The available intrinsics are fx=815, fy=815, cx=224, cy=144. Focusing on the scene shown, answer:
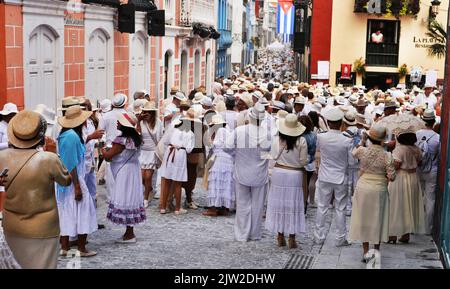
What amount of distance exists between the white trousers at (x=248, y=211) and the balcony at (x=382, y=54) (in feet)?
77.7

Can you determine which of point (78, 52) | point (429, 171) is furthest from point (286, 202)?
point (78, 52)

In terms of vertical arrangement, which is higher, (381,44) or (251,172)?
(381,44)

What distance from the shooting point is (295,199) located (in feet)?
30.7

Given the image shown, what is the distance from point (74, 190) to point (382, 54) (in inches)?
1012

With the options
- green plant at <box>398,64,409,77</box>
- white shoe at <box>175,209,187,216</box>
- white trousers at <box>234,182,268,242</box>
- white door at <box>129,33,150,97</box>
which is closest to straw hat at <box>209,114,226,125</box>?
white shoe at <box>175,209,187,216</box>

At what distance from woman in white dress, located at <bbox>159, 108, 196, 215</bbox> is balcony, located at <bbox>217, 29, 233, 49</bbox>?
30695 millimetres

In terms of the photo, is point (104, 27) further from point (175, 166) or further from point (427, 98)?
point (175, 166)

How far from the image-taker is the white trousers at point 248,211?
9.77 metres

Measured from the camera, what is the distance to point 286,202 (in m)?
9.36

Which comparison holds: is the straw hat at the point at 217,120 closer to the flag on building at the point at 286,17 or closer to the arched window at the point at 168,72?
the arched window at the point at 168,72

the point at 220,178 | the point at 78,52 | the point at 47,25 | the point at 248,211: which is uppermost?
the point at 47,25

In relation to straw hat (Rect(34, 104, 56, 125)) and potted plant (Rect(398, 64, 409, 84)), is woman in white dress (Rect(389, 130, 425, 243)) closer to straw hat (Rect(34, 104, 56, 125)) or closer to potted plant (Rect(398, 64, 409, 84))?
straw hat (Rect(34, 104, 56, 125))

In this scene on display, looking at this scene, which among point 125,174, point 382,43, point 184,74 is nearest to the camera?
point 125,174
